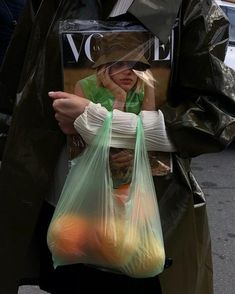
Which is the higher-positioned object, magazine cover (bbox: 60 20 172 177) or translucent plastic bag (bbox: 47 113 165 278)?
magazine cover (bbox: 60 20 172 177)

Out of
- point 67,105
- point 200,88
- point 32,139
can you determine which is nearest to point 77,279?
point 32,139

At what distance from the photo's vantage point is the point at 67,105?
1.48 metres

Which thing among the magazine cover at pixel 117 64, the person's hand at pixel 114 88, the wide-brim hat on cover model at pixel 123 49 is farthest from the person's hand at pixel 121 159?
the wide-brim hat on cover model at pixel 123 49

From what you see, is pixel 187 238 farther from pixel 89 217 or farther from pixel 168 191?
pixel 89 217

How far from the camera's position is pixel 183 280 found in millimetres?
1645

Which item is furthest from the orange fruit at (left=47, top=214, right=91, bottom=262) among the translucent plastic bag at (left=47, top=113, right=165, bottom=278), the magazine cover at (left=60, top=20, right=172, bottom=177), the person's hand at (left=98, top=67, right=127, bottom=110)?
the person's hand at (left=98, top=67, right=127, bottom=110)

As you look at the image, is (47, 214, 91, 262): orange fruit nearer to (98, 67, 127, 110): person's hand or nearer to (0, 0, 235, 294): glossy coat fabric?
(0, 0, 235, 294): glossy coat fabric

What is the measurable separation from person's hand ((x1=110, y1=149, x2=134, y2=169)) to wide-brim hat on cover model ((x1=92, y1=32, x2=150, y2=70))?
21 centimetres

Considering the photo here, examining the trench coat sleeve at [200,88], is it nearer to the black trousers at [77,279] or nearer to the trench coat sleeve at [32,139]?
the trench coat sleeve at [32,139]

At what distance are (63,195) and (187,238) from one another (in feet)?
1.21

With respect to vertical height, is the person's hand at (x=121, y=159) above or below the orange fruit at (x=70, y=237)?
above

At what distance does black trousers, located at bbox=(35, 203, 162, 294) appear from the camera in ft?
5.39

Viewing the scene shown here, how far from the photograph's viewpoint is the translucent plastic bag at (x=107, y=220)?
142 cm

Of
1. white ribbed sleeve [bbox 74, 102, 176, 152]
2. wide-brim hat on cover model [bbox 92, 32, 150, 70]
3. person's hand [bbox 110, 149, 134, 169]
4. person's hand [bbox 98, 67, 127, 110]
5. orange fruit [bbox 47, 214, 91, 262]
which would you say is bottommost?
orange fruit [bbox 47, 214, 91, 262]
